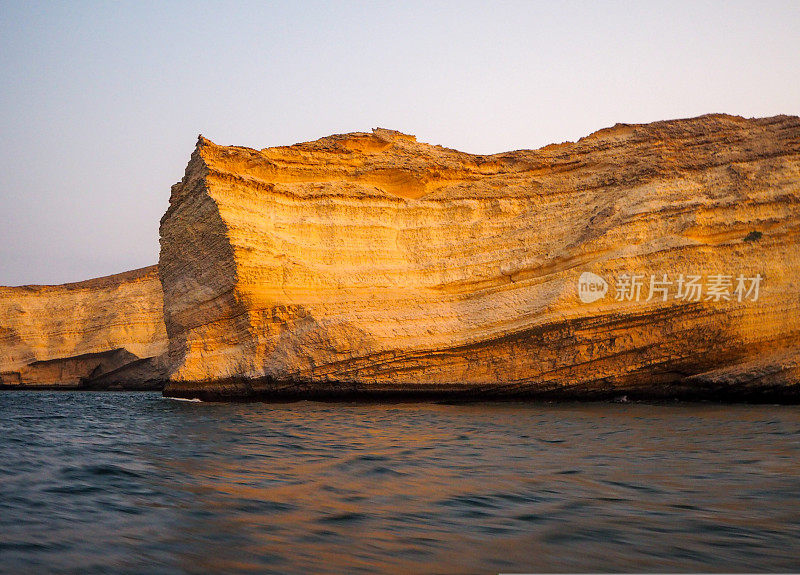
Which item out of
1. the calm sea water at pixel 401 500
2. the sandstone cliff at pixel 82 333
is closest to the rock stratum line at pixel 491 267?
the calm sea water at pixel 401 500

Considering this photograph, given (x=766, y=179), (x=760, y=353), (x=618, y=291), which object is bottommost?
(x=760, y=353)

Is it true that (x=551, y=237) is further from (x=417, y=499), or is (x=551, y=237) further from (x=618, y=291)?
(x=417, y=499)

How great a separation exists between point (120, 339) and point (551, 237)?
2526cm

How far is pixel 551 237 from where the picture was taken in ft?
48.7

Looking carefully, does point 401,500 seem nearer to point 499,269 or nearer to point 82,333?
point 499,269

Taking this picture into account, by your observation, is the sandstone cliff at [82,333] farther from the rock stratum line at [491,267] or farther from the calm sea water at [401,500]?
the calm sea water at [401,500]

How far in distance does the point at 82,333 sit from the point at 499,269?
86.9 feet

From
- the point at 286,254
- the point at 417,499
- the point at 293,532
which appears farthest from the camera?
the point at 286,254

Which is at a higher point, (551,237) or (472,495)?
(551,237)

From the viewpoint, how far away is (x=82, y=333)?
108 feet

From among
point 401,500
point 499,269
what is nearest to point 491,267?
point 499,269

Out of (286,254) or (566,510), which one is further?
(286,254)

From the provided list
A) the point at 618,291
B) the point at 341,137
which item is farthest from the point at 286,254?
the point at 618,291

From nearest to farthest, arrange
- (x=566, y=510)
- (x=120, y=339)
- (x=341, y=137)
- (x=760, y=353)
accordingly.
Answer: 1. (x=566, y=510)
2. (x=760, y=353)
3. (x=341, y=137)
4. (x=120, y=339)
